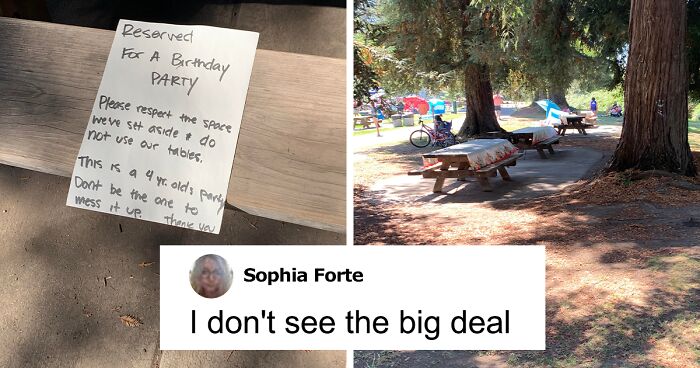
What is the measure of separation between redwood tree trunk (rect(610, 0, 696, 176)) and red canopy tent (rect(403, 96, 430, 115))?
5.54 m

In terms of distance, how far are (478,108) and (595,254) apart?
633 centimetres

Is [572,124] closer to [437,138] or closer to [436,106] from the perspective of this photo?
[436,106]

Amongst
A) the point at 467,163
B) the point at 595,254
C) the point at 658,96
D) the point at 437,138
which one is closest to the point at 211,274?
the point at 595,254

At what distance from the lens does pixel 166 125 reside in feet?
1.88

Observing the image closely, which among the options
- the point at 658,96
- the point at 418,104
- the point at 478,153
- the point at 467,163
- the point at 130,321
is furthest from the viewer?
Answer: the point at 418,104

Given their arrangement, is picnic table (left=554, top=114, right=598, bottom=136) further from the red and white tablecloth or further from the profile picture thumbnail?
the profile picture thumbnail

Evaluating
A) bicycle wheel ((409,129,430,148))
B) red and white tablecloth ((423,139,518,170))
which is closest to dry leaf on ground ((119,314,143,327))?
red and white tablecloth ((423,139,518,170))

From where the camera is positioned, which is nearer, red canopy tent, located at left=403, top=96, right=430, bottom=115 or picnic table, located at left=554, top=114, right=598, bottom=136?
picnic table, located at left=554, top=114, right=598, bottom=136

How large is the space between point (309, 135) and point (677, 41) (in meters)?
5.24

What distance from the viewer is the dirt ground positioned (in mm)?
2291

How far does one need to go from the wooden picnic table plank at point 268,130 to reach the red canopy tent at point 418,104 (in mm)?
9830

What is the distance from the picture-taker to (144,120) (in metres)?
0.58

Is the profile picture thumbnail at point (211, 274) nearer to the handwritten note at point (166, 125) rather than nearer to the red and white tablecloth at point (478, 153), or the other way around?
the handwritten note at point (166, 125)

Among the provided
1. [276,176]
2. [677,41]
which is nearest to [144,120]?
[276,176]
